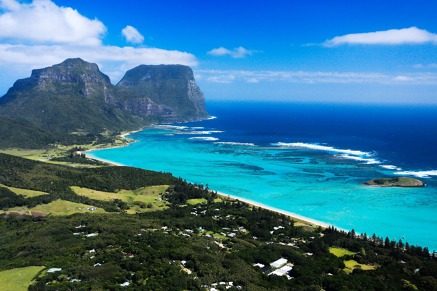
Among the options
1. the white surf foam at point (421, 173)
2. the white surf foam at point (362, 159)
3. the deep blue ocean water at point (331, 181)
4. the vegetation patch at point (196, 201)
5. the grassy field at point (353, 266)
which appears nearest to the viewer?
the grassy field at point (353, 266)

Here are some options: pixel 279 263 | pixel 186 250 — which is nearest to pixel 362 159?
pixel 279 263

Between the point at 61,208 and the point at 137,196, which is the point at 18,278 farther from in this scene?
the point at 137,196

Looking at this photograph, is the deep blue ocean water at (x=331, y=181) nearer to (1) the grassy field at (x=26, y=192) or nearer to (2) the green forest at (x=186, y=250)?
(2) the green forest at (x=186, y=250)

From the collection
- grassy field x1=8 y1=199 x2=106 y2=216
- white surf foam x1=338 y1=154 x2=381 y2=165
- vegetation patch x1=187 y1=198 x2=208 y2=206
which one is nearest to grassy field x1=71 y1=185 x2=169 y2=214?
vegetation patch x1=187 y1=198 x2=208 y2=206

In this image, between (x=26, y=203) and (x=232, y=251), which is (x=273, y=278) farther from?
(x=26, y=203)

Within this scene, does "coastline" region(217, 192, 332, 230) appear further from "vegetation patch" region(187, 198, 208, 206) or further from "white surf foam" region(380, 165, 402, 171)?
"white surf foam" region(380, 165, 402, 171)

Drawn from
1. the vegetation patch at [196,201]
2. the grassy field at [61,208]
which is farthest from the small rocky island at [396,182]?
the grassy field at [61,208]
